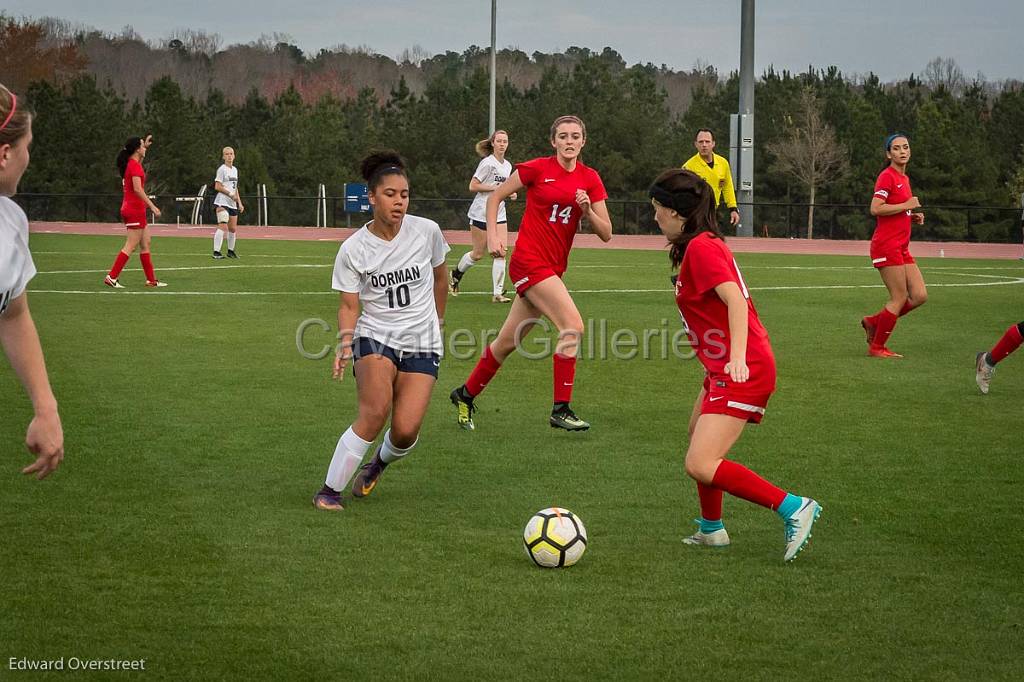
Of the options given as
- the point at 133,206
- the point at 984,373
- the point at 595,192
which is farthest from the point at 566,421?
the point at 133,206

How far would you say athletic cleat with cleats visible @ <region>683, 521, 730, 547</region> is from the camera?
6.09 metres

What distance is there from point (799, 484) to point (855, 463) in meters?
0.78

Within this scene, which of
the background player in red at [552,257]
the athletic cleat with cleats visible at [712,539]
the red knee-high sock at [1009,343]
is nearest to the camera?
the athletic cleat with cleats visible at [712,539]

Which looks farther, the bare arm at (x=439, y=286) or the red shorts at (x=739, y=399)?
the bare arm at (x=439, y=286)

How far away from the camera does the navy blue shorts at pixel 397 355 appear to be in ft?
22.4

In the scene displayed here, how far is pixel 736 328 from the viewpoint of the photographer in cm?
552

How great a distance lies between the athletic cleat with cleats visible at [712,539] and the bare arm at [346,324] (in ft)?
6.38

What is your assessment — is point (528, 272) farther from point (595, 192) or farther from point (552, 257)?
point (595, 192)

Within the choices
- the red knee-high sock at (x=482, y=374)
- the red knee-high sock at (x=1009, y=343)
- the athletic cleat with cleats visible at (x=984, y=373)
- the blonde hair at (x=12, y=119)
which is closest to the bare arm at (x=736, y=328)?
the blonde hair at (x=12, y=119)

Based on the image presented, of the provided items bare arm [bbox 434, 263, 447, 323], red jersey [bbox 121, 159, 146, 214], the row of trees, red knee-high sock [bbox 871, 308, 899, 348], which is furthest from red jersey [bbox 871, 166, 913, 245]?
the row of trees

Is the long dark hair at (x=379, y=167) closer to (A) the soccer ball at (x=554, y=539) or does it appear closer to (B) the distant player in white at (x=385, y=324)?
(B) the distant player in white at (x=385, y=324)

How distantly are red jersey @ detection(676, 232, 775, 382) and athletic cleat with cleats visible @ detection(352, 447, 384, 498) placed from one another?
2.04 metres

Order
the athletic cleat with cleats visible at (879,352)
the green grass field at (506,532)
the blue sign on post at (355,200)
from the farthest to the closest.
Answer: the blue sign on post at (355,200), the athletic cleat with cleats visible at (879,352), the green grass field at (506,532)

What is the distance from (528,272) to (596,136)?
51663 mm
